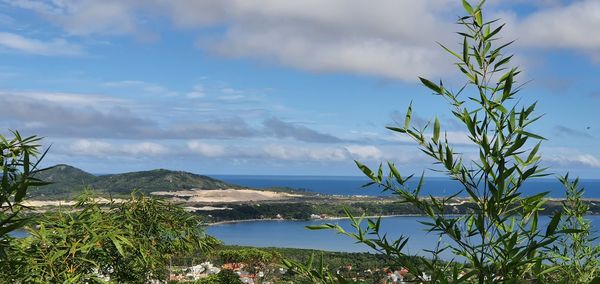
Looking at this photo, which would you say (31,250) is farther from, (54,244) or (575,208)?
(575,208)

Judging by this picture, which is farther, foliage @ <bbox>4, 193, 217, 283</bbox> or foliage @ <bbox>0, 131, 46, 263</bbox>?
foliage @ <bbox>4, 193, 217, 283</bbox>

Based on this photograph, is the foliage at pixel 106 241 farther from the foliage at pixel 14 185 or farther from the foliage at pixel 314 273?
the foliage at pixel 314 273

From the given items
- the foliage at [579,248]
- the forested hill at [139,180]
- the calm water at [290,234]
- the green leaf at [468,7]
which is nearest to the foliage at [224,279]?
the foliage at [579,248]

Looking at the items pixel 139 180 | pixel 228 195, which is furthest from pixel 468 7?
pixel 228 195

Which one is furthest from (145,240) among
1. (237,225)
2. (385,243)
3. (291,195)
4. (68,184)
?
(291,195)

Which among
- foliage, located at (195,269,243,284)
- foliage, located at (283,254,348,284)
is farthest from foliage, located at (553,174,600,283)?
foliage, located at (195,269,243,284)

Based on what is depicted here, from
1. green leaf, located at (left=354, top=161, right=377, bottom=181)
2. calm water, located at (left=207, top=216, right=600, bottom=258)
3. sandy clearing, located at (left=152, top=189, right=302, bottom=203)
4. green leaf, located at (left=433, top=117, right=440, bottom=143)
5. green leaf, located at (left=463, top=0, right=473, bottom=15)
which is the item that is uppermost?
green leaf, located at (left=463, top=0, right=473, bottom=15)

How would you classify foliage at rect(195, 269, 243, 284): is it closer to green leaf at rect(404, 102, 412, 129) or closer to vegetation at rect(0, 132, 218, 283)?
vegetation at rect(0, 132, 218, 283)

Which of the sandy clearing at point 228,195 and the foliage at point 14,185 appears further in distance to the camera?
the sandy clearing at point 228,195

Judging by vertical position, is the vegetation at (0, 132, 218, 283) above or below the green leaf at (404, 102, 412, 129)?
below
